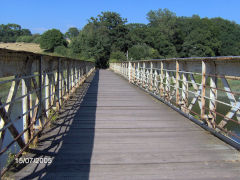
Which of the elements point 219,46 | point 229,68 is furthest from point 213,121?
point 219,46

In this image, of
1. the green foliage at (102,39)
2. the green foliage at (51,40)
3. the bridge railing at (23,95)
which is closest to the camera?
the bridge railing at (23,95)

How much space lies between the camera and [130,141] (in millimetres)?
3684

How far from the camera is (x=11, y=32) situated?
111m

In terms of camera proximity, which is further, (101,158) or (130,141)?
(130,141)

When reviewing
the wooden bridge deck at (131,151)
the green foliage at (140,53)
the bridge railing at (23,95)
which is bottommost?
the wooden bridge deck at (131,151)

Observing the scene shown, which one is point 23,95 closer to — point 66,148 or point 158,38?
point 66,148

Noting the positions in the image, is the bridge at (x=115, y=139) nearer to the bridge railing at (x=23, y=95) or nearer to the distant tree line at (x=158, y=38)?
the bridge railing at (x=23, y=95)

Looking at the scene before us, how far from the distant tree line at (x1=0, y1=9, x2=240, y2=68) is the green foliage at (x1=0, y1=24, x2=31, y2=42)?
64.6 ft

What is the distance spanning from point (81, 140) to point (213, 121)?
6.37ft

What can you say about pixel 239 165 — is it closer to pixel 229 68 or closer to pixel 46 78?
pixel 229 68

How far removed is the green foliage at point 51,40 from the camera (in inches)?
3307

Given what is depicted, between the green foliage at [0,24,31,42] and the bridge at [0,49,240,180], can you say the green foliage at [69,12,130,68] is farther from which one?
the bridge at [0,49,240,180]

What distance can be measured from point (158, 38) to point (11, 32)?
213 feet

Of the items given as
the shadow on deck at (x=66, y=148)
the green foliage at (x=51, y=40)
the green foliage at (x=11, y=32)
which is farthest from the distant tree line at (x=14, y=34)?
the shadow on deck at (x=66, y=148)
